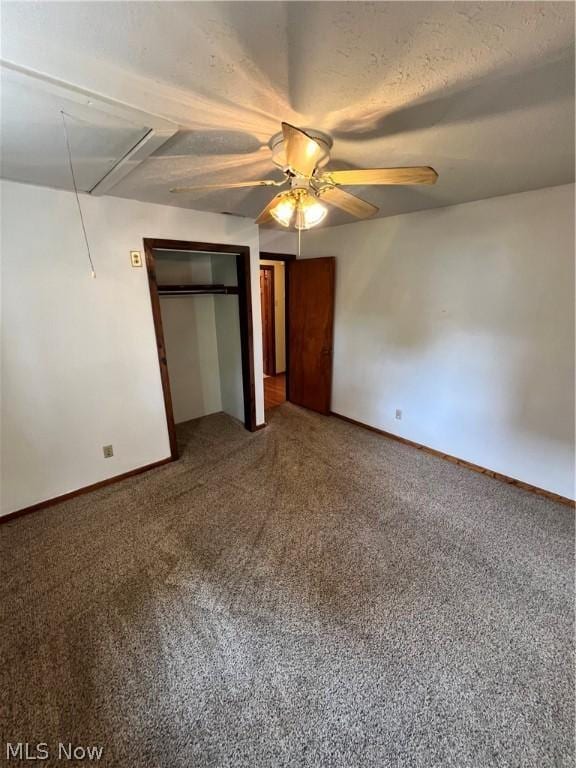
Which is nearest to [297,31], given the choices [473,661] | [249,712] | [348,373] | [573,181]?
[573,181]

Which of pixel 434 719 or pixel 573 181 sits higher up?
pixel 573 181

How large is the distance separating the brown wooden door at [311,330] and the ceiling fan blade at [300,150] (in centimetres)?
244

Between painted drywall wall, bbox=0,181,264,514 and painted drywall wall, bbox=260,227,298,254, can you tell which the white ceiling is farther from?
painted drywall wall, bbox=260,227,298,254

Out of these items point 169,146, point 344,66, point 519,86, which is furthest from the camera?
point 169,146

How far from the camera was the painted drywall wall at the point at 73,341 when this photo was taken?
6.85ft

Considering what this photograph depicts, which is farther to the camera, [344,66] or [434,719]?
[434,719]

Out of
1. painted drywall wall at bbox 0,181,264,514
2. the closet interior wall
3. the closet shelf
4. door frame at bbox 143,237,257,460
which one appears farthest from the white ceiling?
the closet interior wall

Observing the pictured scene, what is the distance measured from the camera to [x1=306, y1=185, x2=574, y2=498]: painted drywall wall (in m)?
2.27

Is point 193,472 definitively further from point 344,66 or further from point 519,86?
point 519,86

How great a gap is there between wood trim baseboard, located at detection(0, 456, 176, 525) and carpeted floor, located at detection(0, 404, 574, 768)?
0.08 meters

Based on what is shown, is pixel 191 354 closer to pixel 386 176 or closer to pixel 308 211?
pixel 308 211

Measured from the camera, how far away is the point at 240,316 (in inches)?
131

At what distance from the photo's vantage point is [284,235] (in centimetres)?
389

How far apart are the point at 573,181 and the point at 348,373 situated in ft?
7.93
